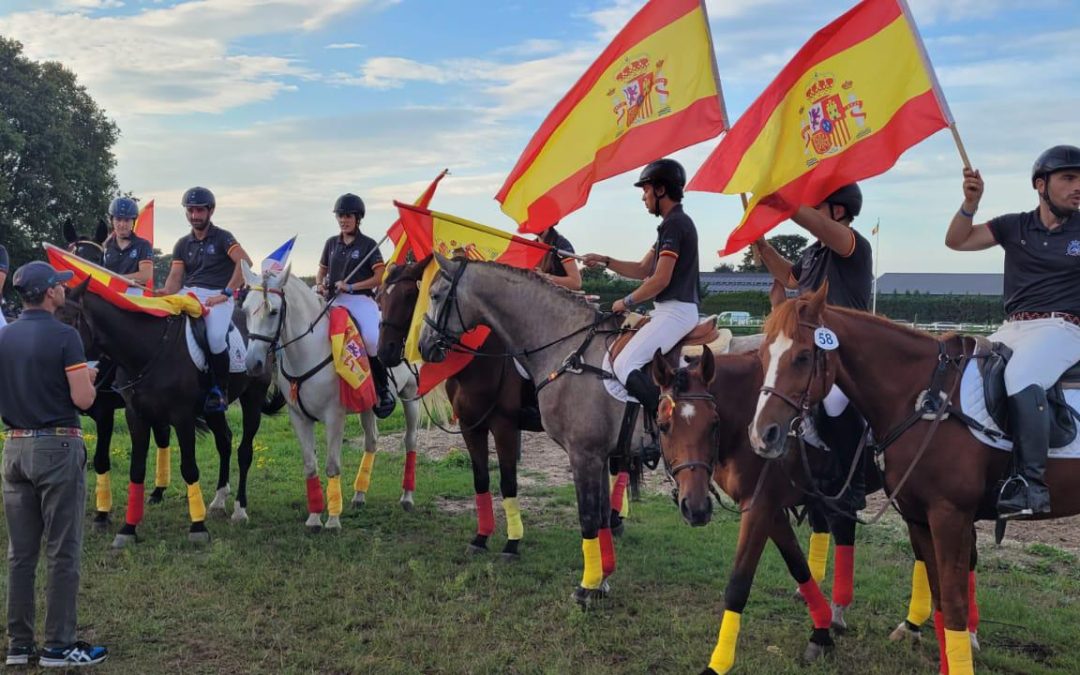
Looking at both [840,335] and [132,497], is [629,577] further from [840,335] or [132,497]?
[132,497]

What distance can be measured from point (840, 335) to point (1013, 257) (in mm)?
1243

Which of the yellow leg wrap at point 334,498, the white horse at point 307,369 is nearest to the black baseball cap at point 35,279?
the white horse at point 307,369

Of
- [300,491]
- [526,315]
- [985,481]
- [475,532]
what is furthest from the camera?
[300,491]

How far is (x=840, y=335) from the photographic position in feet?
14.7

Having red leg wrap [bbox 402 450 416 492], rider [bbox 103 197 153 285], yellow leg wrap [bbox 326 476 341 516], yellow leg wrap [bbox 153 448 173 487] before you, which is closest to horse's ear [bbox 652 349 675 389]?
yellow leg wrap [bbox 326 476 341 516]

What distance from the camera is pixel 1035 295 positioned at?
4688 mm

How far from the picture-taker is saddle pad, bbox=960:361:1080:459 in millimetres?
4410

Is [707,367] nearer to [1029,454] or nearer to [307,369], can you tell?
[1029,454]

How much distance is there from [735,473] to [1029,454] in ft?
5.49

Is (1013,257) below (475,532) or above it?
above

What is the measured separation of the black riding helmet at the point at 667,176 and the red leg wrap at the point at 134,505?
555cm

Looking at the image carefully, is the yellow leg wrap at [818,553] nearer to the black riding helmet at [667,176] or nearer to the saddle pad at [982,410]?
the saddle pad at [982,410]

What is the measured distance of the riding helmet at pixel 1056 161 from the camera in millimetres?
4500

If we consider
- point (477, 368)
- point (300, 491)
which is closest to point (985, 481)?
point (477, 368)
